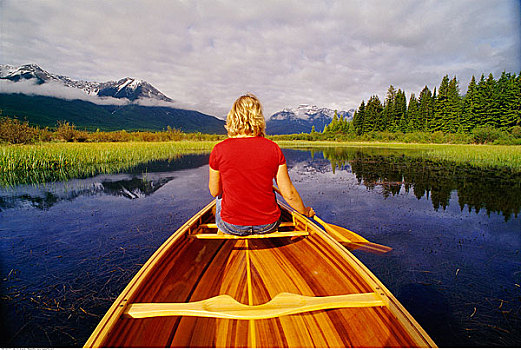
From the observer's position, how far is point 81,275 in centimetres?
349

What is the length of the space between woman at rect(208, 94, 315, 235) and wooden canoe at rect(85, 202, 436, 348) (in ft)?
1.55

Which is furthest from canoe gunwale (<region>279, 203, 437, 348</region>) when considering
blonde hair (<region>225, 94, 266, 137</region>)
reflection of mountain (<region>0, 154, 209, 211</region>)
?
reflection of mountain (<region>0, 154, 209, 211</region>)

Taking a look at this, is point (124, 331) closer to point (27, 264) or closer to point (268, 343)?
point (268, 343)

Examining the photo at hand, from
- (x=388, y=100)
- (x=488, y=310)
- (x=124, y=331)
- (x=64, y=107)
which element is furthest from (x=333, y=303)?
(x=64, y=107)

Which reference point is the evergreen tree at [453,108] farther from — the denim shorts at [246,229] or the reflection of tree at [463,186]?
the denim shorts at [246,229]

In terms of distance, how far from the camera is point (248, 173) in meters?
2.53

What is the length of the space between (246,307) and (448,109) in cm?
5862

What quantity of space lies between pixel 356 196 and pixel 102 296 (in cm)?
790

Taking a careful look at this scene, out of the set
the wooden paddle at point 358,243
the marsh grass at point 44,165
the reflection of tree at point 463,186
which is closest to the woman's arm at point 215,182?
the wooden paddle at point 358,243

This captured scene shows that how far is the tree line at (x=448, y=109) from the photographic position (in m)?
34.9

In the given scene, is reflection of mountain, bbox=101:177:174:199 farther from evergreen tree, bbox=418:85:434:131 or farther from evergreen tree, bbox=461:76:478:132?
evergreen tree, bbox=418:85:434:131

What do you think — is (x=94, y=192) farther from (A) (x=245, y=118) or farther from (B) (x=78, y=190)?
(A) (x=245, y=118)

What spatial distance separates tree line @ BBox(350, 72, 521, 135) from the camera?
3494 centimetres

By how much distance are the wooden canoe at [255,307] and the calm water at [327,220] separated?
4.33ft
